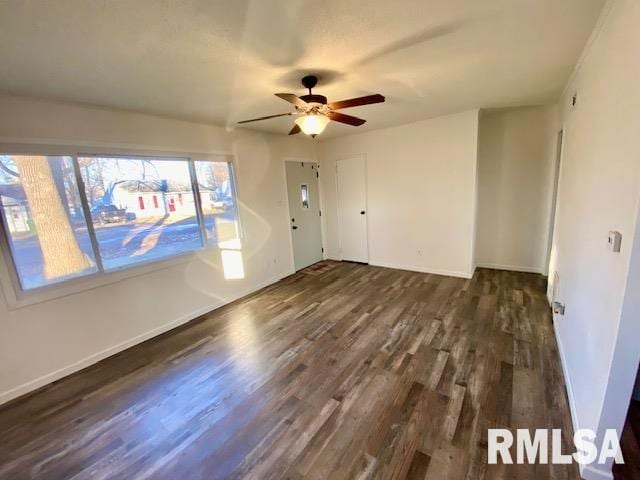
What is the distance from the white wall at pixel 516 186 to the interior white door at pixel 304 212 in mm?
2949

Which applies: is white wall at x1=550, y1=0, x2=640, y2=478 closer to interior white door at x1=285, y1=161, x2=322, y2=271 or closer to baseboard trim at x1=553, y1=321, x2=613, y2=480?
baseboard trim at x1=553, y1=321, x2=613, y2=480

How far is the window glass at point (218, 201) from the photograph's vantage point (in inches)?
143

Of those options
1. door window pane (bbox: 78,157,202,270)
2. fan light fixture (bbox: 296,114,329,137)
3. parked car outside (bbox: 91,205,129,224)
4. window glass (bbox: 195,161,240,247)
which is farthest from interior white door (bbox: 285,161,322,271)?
parked car outside (bbox: 91,205,129,224)

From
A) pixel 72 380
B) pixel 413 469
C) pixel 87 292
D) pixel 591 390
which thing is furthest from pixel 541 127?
pixel 72 380

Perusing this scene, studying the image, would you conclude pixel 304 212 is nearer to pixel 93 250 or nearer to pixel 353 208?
pixel 353 208

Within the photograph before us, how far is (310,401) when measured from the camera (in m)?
2.01

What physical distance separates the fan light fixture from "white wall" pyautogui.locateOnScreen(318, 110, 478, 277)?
96.7 inches

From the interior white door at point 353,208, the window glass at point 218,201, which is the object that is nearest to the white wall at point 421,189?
the interior white door at point 353,208

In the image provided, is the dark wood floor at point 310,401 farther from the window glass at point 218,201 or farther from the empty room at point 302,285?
the window glass at point 218,201

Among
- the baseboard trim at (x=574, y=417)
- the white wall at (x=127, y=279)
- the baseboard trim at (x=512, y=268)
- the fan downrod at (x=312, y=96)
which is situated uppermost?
the fan downrod at (x=312, y=96)

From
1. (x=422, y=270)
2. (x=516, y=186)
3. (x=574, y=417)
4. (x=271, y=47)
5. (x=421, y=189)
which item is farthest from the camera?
(x=422, y=270)

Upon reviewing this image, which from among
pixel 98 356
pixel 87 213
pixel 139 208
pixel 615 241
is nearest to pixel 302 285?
pixel 139 208

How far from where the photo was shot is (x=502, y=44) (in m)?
1.91

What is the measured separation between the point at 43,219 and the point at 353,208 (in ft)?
14.1
